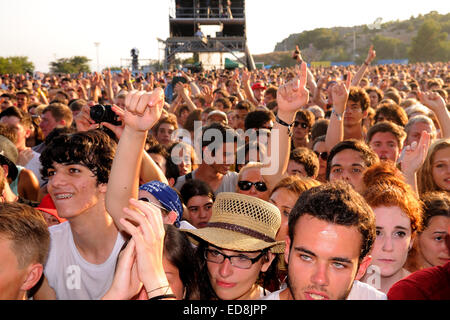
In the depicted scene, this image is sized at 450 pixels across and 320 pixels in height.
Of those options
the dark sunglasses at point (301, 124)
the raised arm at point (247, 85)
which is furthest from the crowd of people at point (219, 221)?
the raised arm at point (247, 85)

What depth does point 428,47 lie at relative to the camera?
3339 inches

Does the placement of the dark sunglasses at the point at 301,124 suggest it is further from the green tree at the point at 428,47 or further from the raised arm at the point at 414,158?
the green tree at the point at 428,47

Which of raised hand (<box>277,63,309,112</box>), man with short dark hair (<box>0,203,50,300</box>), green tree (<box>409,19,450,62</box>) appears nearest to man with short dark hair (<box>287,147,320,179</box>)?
raised hand (<box>277,63,309,112</box>)

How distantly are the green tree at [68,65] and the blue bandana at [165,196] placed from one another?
63.3 m

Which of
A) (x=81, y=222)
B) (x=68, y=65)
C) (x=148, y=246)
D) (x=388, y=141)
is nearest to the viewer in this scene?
(x=148, y=246)

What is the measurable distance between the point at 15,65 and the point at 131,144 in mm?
54437

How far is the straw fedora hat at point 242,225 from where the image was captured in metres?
2.64

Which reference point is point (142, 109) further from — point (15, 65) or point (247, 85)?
point (15, 65)

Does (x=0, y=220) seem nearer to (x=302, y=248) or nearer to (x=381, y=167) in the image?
(x=302, y=248)

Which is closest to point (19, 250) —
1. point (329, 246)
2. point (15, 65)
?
point (329, 246)

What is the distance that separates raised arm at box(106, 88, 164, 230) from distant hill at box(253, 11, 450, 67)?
7417cm

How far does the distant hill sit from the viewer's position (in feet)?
281
